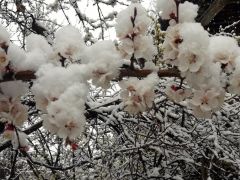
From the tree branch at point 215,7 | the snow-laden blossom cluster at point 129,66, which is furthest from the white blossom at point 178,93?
the tree branch at point 215,7

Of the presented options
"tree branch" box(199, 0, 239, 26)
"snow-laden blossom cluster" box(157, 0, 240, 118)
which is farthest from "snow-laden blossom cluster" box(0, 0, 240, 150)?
"tree branch" box(199, 0, 239, 26)

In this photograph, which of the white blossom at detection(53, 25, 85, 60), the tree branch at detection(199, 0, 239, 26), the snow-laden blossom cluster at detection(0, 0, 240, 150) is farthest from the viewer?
the tree branch at detection(199, 0, 239, 26)

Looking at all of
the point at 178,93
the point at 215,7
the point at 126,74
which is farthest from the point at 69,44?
the point at 215,7

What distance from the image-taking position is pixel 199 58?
146 centimetres

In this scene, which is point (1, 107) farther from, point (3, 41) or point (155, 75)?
point (155, 75)

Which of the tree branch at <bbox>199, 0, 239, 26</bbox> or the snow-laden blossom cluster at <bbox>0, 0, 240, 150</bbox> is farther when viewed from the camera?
the tree branch at <bbox>199, 0, 239, 26</bbox>

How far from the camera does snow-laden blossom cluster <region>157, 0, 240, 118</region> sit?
145 centimetres

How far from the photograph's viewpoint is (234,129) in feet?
13.2

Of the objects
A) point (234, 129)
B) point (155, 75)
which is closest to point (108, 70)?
point (155, 75)

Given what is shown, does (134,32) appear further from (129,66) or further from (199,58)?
(199,58)

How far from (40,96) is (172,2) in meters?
0.64

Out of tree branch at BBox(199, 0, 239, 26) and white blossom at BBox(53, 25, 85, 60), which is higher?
tree branch at BBox(199, 0, 239, 26)

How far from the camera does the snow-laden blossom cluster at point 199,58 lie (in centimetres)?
145

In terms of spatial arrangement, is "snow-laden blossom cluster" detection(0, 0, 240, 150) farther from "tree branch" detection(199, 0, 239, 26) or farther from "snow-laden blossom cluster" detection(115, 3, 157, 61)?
"tree branch" detection(199, 0, 239, 26)
